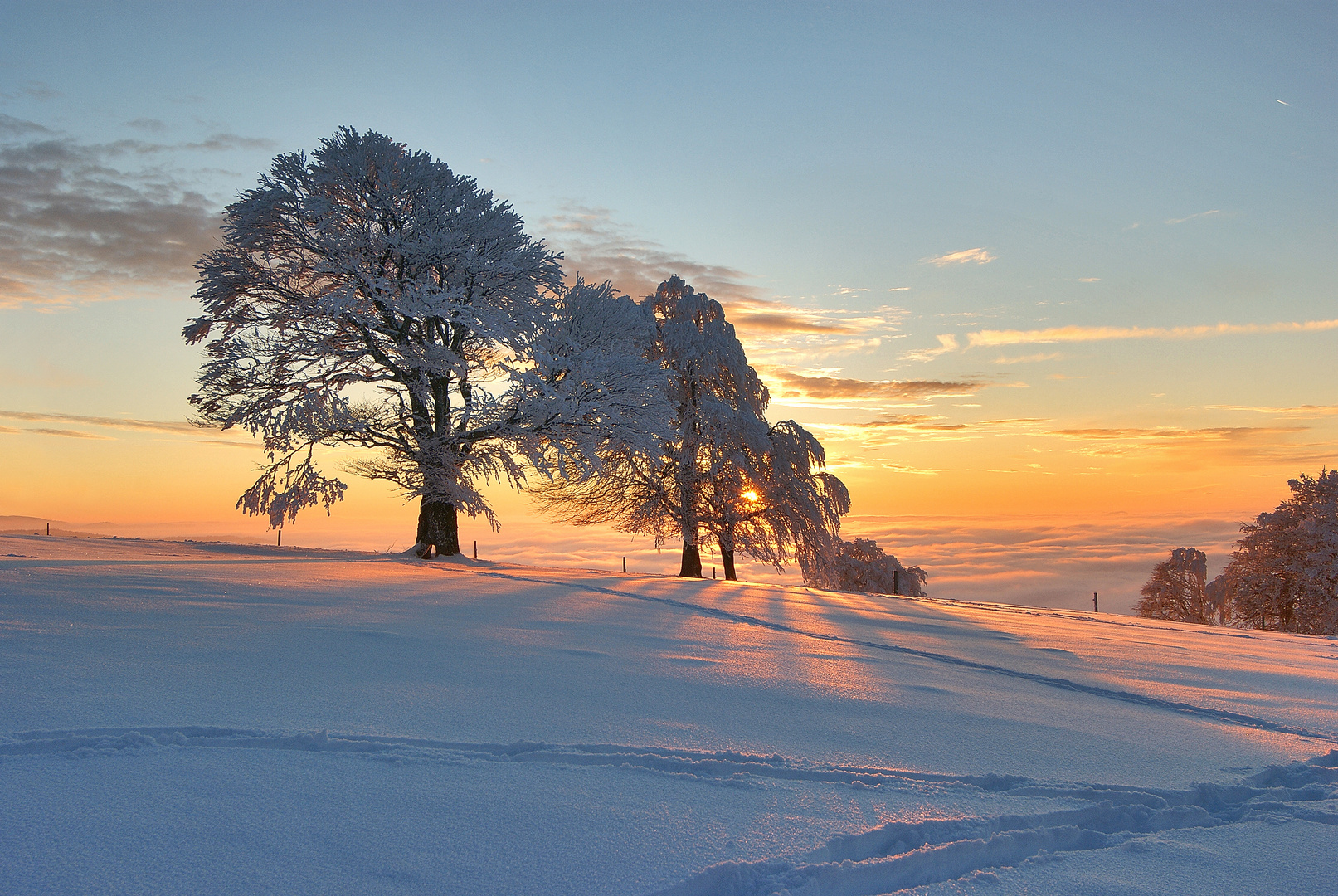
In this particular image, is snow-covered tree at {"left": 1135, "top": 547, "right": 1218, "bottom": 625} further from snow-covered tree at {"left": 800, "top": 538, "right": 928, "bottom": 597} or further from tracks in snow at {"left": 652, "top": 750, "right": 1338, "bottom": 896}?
tracks in snow at {"left": 652, "top": 750, "right": 1338, "bottom": 896}

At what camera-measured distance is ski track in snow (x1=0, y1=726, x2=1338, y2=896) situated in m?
2.93

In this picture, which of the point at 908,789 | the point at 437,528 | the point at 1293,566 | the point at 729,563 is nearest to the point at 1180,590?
the point at 1293,566

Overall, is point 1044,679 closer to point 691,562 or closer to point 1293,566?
point 691,562

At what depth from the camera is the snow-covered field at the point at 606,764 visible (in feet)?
8.69

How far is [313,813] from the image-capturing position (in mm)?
2871

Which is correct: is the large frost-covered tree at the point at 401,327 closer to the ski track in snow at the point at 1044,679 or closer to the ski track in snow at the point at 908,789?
the ski track in snow at the point at 1044,679

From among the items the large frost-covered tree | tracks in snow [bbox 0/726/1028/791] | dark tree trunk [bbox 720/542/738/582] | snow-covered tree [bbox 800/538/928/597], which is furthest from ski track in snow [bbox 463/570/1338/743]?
snow-covered tree [bbox 800/538/928/597]

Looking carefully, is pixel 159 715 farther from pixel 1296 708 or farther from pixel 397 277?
pixel 397 277

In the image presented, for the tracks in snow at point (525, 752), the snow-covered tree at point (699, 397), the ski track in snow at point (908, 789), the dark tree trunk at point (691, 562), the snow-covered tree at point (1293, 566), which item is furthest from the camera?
the snow-covered tree at point (1293, 566)

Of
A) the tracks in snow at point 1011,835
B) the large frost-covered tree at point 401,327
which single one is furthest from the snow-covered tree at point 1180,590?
the tracks in snow at point 1011,835

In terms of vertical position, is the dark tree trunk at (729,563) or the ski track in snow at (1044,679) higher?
the ski track in snow at (1044,679)

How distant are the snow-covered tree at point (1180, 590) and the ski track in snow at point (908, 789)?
44.3 metres

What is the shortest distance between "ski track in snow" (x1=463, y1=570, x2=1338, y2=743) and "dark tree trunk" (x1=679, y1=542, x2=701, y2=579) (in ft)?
42.4

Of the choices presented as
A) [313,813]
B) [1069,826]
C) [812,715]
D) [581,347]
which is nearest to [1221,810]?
[1069,826]
